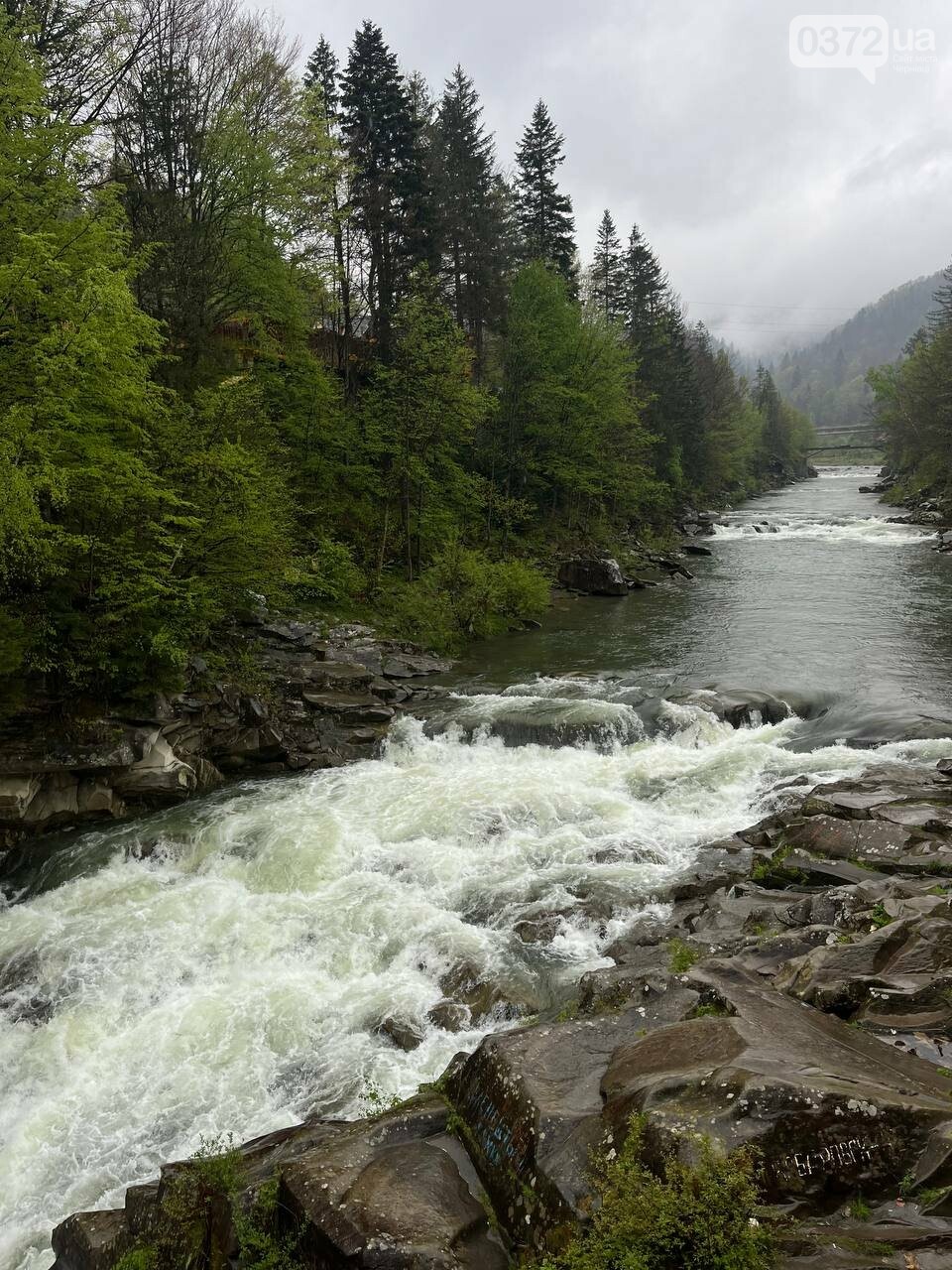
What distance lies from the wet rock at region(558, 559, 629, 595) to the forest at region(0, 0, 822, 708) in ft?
3.69

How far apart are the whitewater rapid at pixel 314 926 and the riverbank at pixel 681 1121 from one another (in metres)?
1.46

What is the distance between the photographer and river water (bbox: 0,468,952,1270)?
27.2 ft

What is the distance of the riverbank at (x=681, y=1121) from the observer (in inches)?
171

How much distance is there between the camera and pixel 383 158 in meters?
35.9

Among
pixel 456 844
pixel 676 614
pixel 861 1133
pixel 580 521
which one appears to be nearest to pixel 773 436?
pixel 580 521

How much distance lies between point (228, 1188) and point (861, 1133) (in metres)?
4.65

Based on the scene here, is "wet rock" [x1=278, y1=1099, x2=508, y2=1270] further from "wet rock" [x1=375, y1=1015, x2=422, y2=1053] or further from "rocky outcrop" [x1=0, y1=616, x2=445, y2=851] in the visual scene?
"rocky outcrop" [x1=0, y1=616, x2=445, y2=851]

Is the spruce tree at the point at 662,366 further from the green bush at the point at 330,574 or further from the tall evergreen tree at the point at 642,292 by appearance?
the green bush at the point at 330,574

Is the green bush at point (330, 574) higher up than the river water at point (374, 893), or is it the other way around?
the green bush at point (330, 574)

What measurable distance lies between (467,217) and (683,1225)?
4415cm

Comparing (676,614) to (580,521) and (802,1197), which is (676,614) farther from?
(802,1197)

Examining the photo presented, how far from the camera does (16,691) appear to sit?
43.4 feet

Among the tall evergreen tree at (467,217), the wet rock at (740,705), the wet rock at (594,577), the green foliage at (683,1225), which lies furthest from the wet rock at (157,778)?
the tall evergreen tree at (467,217)

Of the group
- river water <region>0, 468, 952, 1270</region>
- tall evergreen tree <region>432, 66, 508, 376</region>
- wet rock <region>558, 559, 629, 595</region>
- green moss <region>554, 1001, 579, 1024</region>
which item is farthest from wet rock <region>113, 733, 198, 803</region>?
tall evergreen tree <region>432, 66, 508, 376</region>
